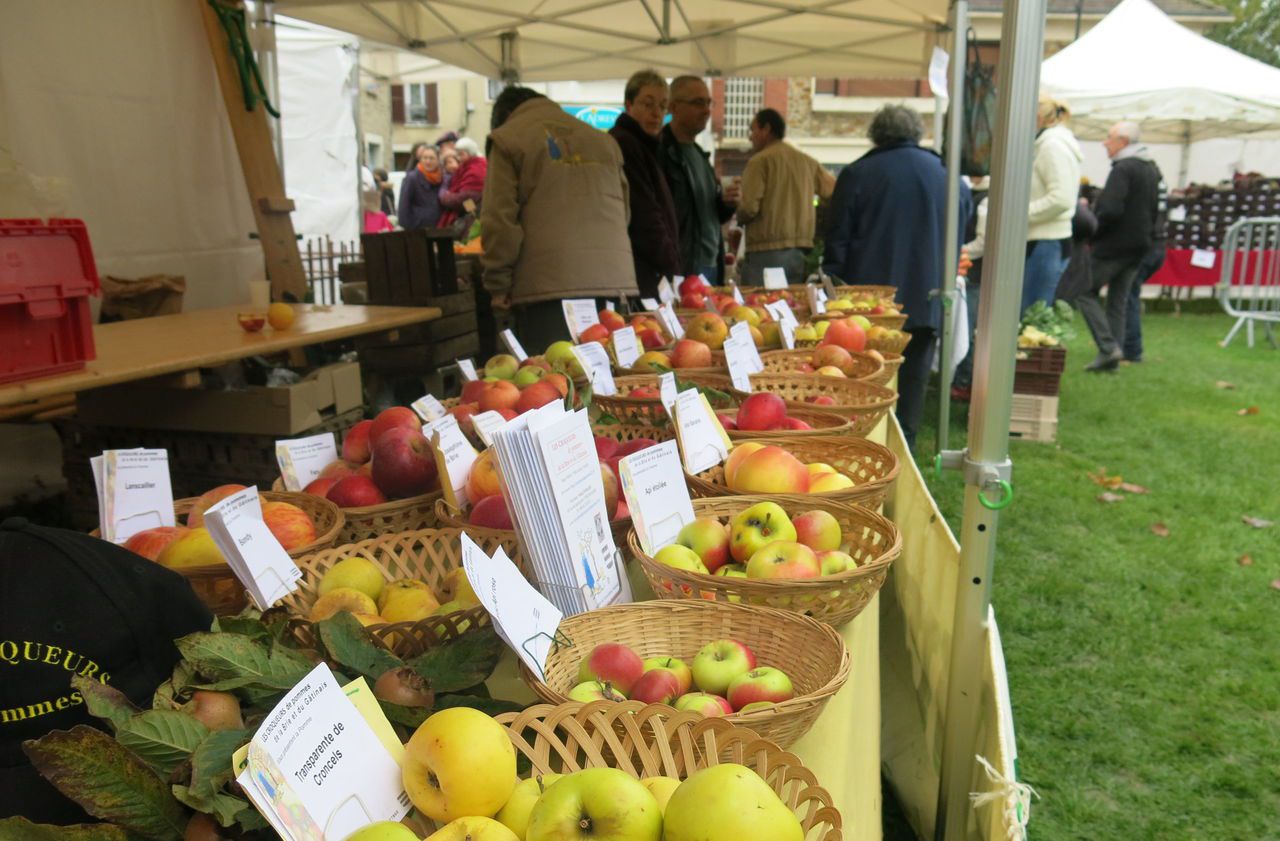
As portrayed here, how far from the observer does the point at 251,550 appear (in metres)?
1.26

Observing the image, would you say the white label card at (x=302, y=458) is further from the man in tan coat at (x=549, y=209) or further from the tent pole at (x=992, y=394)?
the man in tan coat at (x=549, y=209)

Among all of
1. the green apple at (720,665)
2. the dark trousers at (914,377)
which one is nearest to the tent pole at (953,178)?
the dark trousers at (914,377)

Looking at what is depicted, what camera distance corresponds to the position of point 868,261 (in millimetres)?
5371

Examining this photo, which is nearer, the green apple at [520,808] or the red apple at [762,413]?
the green apple at [520,808]

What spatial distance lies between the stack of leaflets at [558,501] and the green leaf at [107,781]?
1.86 ft

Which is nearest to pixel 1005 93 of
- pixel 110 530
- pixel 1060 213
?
pixel 110 530

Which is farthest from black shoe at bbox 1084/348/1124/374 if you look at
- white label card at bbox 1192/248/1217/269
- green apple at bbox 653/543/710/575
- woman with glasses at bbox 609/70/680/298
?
green apple at bbox 653/543/710/575

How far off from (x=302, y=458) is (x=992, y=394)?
1349mm

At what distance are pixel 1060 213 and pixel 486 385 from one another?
18.6ft

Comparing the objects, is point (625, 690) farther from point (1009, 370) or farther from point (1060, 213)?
point (1060, 213)

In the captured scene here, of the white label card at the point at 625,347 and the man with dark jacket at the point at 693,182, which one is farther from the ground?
the man with dark jacket at the point at 693,182

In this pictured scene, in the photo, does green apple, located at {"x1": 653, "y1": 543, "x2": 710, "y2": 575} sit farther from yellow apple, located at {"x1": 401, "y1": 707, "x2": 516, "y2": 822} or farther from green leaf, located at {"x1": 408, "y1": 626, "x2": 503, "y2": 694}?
yellow apple, located at {"x1": 401, "y1": 707, "x2": 516, "y2": 822}

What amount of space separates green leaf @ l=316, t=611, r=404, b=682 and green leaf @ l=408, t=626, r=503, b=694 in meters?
0.03

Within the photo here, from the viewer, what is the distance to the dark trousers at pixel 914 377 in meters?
5.29
